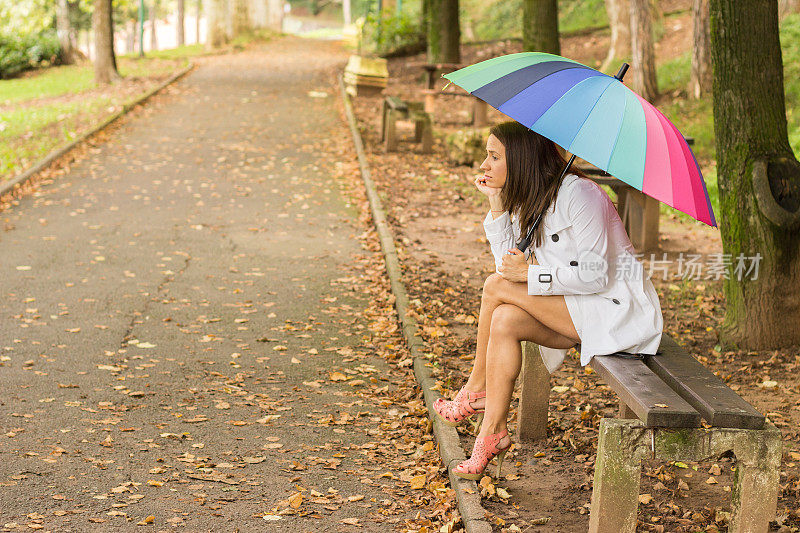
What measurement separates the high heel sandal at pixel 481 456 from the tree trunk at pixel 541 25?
968 centimetres

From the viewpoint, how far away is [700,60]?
47.7 feet

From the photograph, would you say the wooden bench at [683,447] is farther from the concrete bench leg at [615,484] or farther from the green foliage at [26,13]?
the green foliage at [26,13]

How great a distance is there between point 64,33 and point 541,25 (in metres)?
19.7

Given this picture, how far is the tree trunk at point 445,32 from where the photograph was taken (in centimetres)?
1845

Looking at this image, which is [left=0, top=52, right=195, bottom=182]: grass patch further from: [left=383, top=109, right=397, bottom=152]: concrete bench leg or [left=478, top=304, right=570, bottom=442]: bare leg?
[left=478, top=304, right=570, bottom=442]: bare leg

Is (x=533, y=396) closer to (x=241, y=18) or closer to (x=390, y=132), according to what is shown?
(x=390, y=132)

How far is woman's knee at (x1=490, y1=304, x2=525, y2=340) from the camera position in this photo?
3.93m

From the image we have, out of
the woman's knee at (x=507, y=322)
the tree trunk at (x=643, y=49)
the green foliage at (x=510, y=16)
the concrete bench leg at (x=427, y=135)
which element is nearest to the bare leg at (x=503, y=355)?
the woman's knee at (x=507, y=322)

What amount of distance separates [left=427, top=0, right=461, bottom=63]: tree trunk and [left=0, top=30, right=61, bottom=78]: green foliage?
15.2 m

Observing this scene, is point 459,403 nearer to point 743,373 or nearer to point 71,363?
point 743,373

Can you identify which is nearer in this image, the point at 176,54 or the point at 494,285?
the point at 494,285

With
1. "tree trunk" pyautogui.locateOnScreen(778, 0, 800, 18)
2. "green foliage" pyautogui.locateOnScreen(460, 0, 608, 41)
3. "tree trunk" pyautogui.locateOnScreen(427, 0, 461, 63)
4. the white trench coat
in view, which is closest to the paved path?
the white trench coat

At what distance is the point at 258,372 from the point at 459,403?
1996 millimetres

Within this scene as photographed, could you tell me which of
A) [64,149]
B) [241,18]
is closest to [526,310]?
[64,149]
